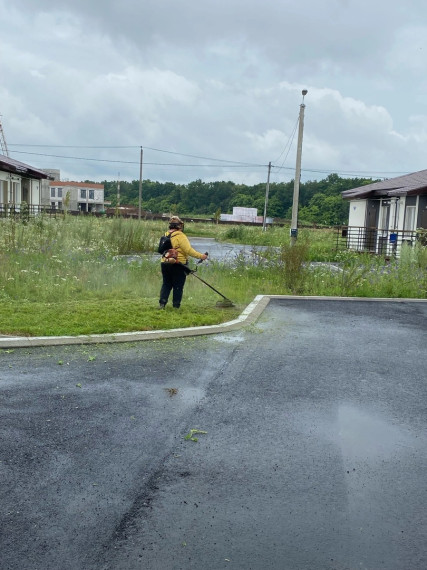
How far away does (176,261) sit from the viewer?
9742mm

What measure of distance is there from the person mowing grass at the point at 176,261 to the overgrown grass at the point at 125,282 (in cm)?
31

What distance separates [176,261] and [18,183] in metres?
29.1

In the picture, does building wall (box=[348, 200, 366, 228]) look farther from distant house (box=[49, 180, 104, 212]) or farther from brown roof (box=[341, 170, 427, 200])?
distant house (box=[49, 180, 104, 212])

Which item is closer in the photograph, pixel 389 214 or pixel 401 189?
pixel 401 189

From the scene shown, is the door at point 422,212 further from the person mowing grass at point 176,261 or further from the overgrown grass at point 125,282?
the person mowing grass at point 176,261

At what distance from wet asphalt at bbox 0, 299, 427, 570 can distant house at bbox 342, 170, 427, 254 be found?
57.3 feet

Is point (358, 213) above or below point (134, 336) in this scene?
above

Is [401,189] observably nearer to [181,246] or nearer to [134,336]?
[181,246]

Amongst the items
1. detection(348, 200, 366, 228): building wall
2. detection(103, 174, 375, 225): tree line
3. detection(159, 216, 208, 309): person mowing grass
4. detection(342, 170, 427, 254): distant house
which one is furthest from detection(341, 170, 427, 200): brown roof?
detection(103, 174, 375, 225): tree line

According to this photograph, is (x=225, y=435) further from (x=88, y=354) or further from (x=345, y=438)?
(x=88, y=354)

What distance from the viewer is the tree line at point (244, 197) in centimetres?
9812

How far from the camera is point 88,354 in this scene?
7.21m

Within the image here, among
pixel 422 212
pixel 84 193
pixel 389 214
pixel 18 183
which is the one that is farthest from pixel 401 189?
pixel 84 193

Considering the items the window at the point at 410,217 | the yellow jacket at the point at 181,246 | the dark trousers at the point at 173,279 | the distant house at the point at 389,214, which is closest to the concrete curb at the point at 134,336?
the dark trousers at the point at 173,279
